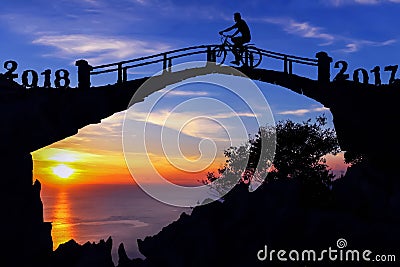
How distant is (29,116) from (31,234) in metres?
5.44

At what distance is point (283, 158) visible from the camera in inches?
1518

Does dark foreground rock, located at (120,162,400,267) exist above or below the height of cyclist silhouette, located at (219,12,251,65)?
below

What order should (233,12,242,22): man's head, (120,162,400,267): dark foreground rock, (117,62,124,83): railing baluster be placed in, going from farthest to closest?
(117,62,124,83): railing baluster → (233,12,242,22): man's head → (120,162,400,267): dark foreground rock

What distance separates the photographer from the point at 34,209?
25.0 m

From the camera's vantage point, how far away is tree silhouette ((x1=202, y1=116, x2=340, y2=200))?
125 feet

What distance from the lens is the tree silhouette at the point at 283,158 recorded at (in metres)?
38.1

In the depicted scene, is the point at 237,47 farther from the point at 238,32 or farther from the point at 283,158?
the point at 283,158

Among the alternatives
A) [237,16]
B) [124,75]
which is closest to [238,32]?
[237,16]

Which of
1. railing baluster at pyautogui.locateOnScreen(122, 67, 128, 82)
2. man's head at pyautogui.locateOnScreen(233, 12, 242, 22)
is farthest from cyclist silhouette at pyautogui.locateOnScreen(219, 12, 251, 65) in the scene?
railing baluster at pyautogui.locateOnScreen(122, 67, 128, 82)

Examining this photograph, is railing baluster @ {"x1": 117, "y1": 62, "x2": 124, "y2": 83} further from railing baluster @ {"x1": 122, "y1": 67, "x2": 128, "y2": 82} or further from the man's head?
the man's head

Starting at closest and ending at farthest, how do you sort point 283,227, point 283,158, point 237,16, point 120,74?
point 283,227, point 237,16, point 120,74, point 283,158

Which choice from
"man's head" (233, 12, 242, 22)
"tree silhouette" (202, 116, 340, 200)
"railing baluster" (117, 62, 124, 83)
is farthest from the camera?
"tree silhouette" (202, 116, 340, 200)

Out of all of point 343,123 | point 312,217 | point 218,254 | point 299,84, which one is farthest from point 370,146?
point 218,254

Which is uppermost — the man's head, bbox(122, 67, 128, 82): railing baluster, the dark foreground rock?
the man's head
